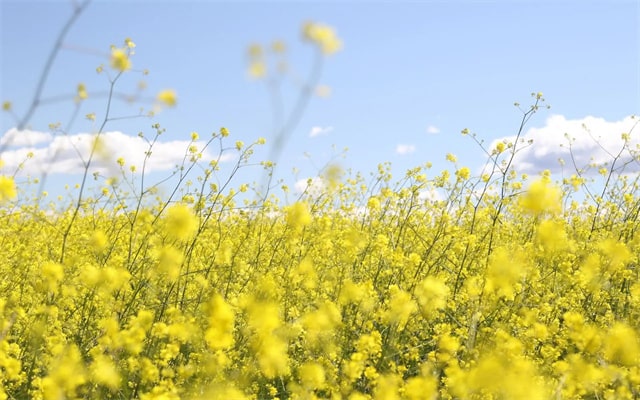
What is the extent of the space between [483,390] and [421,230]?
3843 millimetres

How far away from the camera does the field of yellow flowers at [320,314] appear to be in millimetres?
2904

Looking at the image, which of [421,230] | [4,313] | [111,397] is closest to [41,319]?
[4,313]

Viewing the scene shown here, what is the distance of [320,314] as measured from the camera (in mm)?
3242

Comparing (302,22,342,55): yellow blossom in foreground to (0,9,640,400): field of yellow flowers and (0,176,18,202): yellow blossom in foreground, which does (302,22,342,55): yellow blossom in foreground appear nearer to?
(0,9,640,400): field of yellow flowers

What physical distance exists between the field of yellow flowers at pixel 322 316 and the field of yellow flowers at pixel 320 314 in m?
0.02

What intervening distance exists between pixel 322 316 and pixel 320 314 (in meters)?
0.07

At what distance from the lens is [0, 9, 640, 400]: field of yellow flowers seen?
2.90 m

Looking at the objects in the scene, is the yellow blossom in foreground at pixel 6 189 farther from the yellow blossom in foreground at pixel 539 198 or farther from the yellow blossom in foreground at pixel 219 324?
the yellow blossom in foreground at pixel 539 198

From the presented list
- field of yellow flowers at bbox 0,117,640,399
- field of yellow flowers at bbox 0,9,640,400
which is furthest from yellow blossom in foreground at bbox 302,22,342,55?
field of yellow flowers at bbox 0,117,640,399

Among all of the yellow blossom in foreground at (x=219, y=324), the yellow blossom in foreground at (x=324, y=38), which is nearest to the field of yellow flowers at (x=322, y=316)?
the yellow blossom in foreground at (x=219, y=324)

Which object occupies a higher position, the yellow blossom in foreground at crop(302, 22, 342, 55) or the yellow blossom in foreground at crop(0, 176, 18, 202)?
the yellow blossom in foreground at crop(302, 22, 342, 55)

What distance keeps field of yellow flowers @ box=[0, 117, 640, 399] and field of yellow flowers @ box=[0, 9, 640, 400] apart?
0.02 meters

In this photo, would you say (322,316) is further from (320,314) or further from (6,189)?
(6,189)

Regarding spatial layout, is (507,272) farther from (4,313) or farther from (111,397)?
(4,313)
